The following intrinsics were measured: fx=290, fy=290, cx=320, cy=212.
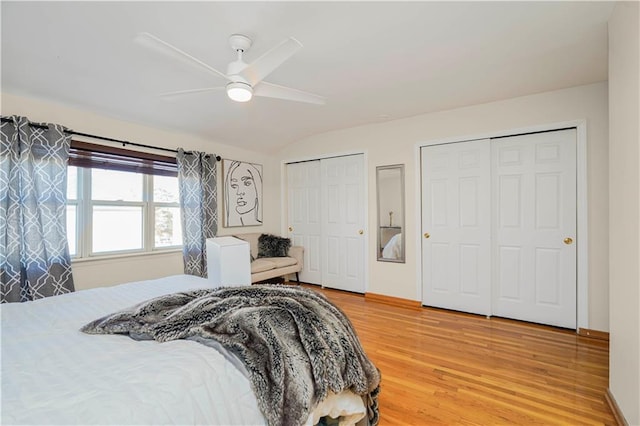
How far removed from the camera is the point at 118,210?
133 inches

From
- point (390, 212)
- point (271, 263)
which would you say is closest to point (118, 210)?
point (271, 263)

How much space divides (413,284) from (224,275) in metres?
2.62

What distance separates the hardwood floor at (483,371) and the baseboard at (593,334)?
75mm

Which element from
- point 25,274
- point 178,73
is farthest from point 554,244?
point 25,274

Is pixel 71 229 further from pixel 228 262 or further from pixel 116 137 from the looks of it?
pixel 228 262

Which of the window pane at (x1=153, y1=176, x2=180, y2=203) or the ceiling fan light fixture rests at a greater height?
the ceiling fan light fixture

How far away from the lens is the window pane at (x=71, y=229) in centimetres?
299

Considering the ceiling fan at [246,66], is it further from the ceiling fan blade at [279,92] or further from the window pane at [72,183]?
the window pane at [72,183]

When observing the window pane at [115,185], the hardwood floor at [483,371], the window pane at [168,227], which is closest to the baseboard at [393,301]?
the hardwood floor at [483,371]

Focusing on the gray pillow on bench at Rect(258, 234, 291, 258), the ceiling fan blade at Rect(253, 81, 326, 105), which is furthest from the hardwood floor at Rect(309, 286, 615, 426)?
the ceiling fan blade at Rect(253, 81, 326, 105)

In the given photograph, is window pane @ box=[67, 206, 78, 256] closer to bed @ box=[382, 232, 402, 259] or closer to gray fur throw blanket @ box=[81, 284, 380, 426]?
gray fur throw blanket @ box=[81, 284, 380, 426]

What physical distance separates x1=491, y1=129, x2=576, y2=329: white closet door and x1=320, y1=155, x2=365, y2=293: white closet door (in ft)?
5.61

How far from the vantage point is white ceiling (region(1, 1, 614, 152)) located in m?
1.83

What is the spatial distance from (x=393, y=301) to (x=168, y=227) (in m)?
3.13
